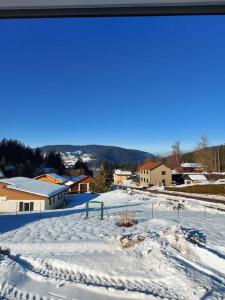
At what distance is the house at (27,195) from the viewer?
64.1 inches

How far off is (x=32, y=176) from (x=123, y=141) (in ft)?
1.82

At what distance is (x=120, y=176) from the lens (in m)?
1.80

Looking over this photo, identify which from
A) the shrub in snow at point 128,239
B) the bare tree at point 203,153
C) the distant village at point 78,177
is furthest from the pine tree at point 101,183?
the bare tree at point 203,153

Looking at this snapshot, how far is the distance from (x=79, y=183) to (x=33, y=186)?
0.86ft

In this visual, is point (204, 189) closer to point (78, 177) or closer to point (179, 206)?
point (179, 206)

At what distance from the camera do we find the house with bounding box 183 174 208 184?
5.47 feet

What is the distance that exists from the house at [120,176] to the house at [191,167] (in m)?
0.31

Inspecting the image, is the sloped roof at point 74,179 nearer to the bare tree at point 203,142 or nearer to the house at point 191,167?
the house at point 191,167

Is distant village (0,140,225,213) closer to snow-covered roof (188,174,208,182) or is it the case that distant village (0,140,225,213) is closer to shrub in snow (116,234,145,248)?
snow-covered roof (188,174,208,182)

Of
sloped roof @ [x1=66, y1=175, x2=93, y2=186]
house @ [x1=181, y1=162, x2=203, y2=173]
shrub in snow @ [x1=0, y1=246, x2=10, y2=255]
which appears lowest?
shrub in snow @ [x1=0, y1=246, x2=10, y2=255]

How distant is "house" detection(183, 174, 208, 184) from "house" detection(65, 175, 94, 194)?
532mm

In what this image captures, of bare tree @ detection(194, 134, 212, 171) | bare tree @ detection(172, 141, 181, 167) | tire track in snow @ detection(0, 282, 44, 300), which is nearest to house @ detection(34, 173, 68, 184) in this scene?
tire track in snow @ detection(0, 282, 44, 300)

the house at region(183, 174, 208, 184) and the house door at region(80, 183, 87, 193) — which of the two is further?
the house door at region(80, 183, 87, 193)

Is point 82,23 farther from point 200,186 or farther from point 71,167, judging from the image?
point 200,186
